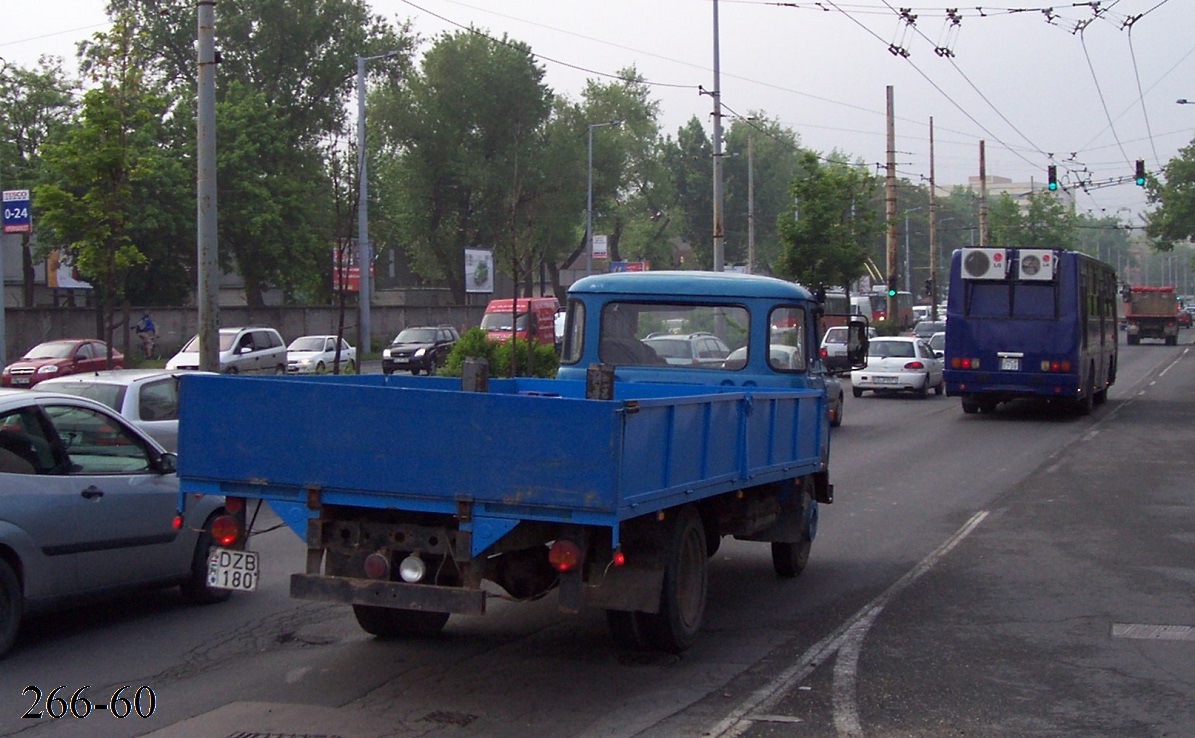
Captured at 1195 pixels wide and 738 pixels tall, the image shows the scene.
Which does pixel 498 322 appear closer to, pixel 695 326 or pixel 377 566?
pixel 695 326

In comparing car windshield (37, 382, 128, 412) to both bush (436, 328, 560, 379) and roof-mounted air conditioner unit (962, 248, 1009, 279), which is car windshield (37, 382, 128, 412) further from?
roof-mounted air conditioner unit (962, 248, 1009, 279)

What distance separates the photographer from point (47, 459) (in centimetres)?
769

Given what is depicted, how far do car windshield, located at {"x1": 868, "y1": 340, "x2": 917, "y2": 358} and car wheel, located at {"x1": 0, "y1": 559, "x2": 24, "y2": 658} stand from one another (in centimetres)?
2731

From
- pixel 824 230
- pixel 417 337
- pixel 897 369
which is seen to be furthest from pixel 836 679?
pixel 824 230

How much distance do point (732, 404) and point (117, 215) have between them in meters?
18.5

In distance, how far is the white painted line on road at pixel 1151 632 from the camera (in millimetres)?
8094

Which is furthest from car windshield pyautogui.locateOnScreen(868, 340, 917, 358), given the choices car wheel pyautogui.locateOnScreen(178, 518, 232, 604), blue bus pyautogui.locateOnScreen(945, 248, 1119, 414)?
car wheel pyautogui.locateOnScreen(178, 518, 232, 604)

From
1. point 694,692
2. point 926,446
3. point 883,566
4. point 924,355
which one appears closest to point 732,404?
point 694,692

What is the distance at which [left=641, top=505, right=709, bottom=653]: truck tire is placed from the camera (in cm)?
696

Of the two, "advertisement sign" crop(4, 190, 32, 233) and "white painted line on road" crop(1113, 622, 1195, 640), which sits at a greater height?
"advertisement sign" crop(4, 190, 32, 233)

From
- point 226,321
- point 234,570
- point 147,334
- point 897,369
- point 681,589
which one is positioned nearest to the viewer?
point 234,570

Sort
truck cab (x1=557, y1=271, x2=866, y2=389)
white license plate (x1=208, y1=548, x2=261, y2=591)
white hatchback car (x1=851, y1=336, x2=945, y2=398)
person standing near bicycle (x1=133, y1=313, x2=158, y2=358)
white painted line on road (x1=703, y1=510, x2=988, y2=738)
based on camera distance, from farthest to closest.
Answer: person standing near bicycle (x1=133, y1=313, x2=158, y2=358) → white hatchback car (x1=851, y1=336, x2=945, y2=398) → truck cab (x1=557, y1=271, x2=866, y2=389) → white license plate (x1=208, y1=548, x2=261, y2=591) → white painted line on road (x1=703, y1=510, x2=988, y2=738)

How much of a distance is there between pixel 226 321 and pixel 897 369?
2997 cm

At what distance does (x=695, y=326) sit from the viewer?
982 centimetres
